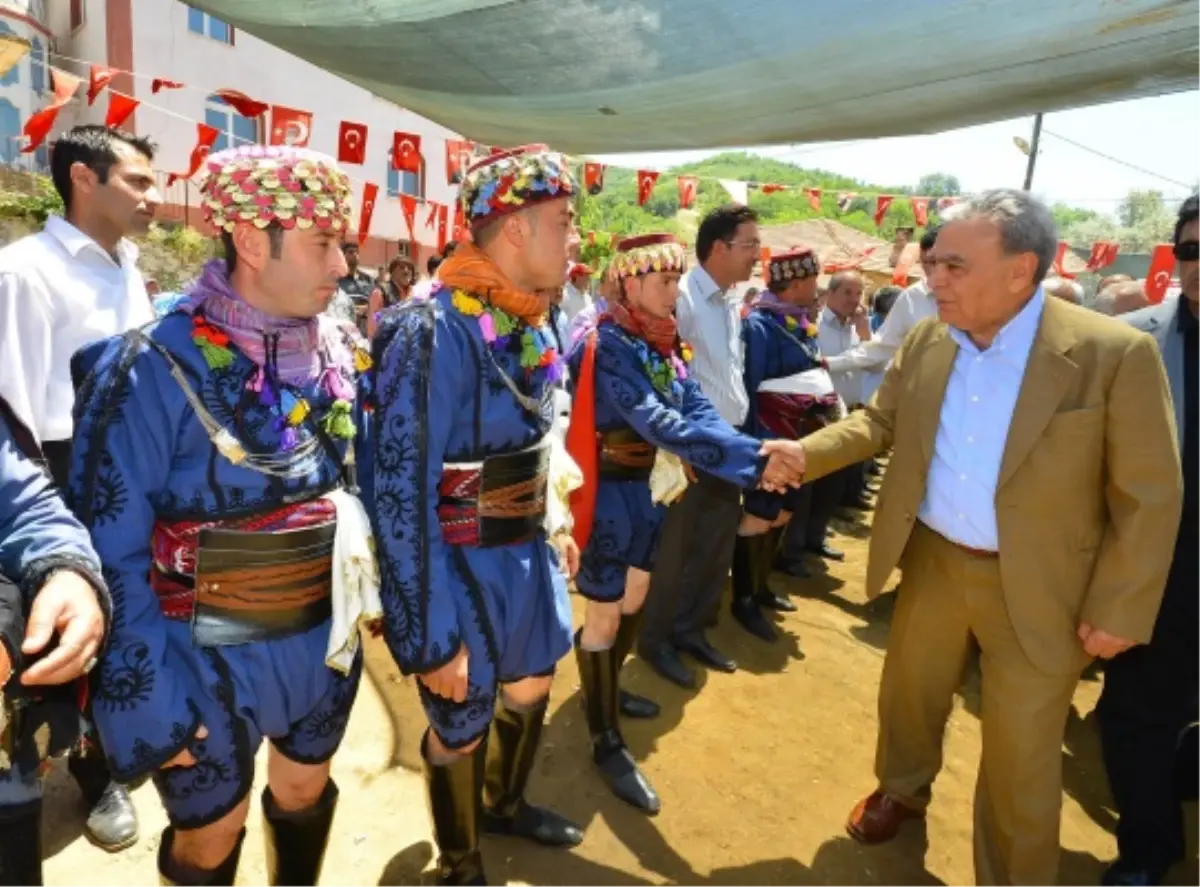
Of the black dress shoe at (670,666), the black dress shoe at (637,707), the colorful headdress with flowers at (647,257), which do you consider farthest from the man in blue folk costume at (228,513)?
the black dress shoe at (670,666)

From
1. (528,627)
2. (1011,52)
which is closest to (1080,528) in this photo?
(1011,52)

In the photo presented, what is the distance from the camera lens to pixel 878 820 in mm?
2900

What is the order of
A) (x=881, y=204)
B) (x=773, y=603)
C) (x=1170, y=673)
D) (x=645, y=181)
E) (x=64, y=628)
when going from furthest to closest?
(x=881, y=204)
(x=645, y=181)
(x=773, y=603)
(x=1170, y=673)
(x=64, y=628)

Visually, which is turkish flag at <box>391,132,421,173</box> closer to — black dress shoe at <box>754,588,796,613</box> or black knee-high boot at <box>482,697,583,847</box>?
black dress shoe at <box>754,588,796,613</box>

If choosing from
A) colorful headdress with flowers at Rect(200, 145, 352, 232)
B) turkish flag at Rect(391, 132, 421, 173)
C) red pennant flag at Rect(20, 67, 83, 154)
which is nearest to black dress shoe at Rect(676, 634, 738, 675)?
colorful headdress with flowers at Rect(200, 145, 352, 232)

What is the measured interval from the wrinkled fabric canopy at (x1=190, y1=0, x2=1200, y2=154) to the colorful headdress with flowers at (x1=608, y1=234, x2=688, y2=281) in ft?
1.76

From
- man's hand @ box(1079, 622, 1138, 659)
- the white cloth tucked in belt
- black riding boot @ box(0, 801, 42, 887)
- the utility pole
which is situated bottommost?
black riding boot @ box(0, 801, 42, 887)

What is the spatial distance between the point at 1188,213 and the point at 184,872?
142 inches

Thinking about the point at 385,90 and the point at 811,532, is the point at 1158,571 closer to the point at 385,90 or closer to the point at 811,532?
the point at 385,90

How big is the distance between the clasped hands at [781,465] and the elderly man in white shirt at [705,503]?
3.95 feet

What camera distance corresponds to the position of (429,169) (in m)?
24.4

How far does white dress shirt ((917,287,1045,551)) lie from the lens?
2.38 metres

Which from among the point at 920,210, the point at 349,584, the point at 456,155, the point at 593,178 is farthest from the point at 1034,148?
the point at 349,584

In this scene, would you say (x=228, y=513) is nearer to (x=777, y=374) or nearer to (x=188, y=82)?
(x=777, y=374)
